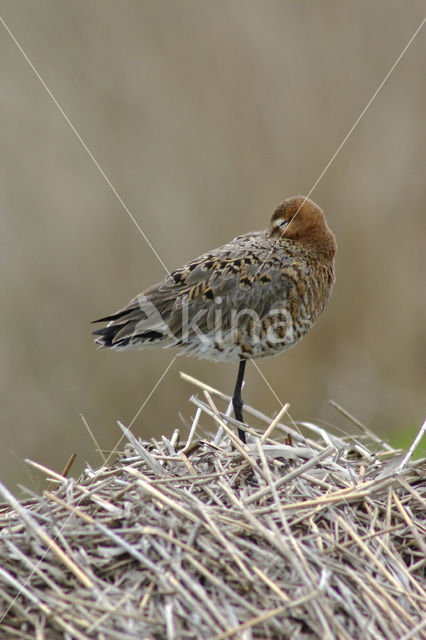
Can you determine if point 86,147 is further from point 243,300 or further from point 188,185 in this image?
point 243,300

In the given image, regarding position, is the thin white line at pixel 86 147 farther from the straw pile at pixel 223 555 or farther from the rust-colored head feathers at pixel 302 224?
the straw pile at pixel 223 555

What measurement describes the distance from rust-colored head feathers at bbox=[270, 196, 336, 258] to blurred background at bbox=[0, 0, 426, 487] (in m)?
2.55

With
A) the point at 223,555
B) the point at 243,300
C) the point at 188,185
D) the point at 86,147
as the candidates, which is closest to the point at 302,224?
the point at 243,300

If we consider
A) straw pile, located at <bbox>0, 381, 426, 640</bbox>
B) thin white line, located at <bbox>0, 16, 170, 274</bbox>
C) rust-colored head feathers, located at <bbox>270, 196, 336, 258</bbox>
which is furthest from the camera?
thin white line, located at <bbox>0, 16, 170, 274</bbox>

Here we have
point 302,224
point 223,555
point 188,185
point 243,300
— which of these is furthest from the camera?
point 188,185

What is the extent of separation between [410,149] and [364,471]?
507cm

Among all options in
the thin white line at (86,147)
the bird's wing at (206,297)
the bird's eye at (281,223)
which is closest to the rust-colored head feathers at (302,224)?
the bird's eye at (281,223)

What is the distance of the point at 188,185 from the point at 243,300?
9.81ft

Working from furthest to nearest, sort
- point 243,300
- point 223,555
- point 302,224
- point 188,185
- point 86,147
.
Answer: point 188,185 < point 86,147 < point 302,224 < point 243,300 < point 223,555

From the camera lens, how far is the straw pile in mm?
2312

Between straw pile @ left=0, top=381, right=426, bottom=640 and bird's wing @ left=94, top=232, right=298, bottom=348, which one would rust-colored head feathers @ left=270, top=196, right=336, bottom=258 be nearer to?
bird's wing @ left=94, top=232, right=298, bottom=348

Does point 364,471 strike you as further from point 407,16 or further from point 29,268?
point 407,16

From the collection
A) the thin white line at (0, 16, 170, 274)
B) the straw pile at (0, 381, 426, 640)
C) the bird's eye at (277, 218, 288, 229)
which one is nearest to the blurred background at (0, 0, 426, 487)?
the thin white line at (0, 16, 170, 274)

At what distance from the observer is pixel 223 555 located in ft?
8.18
